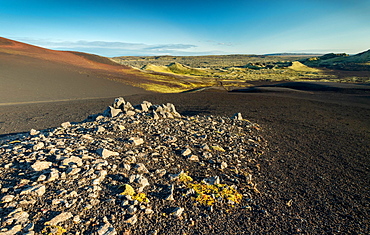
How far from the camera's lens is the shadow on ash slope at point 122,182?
13.1 ft

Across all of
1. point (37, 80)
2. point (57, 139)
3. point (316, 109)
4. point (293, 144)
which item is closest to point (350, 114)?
point (316, 109)

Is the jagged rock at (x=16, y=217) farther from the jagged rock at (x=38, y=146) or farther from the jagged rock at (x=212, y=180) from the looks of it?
the jagged rock at (x=212, y=180)

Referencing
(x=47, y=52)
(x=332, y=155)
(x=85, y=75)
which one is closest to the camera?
(x=332, y=155)

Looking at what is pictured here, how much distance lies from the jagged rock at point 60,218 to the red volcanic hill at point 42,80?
26696 mm

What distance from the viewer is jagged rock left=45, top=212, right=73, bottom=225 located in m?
3.74

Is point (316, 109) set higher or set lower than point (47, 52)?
lower

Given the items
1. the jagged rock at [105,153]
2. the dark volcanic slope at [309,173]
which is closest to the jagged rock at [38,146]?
the jagged rock at [105,153]

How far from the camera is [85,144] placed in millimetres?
7172

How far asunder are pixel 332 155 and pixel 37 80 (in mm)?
39379

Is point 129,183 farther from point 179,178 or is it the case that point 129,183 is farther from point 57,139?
point 57,139

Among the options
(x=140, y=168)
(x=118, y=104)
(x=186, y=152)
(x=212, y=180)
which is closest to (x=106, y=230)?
(x=140, y=168)

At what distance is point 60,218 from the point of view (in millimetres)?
3852

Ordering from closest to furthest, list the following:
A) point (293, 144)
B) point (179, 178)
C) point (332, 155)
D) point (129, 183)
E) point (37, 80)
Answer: point (129, 183)
point (179, 178)
point (332, 155)
point (293, 144)
point (37, 80)

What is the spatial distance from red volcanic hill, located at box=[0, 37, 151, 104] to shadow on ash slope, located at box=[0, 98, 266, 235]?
22.8 metres
